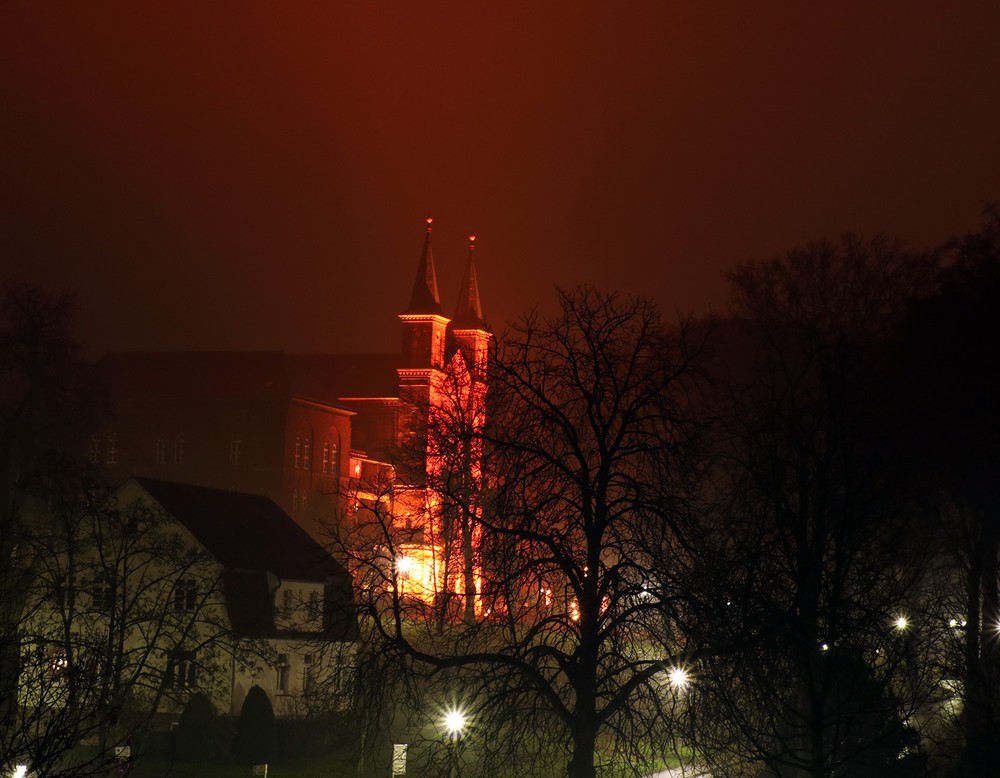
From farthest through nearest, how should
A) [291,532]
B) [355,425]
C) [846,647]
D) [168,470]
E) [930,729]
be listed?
[355,425]
[168,470]
[291,532]
[930,729]
[846,647]

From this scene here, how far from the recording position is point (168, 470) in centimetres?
11756

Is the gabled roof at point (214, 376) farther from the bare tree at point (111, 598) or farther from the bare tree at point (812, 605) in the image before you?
the bare tree at point (812, 605)

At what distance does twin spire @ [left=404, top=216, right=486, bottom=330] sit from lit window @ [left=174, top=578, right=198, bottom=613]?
71.2m

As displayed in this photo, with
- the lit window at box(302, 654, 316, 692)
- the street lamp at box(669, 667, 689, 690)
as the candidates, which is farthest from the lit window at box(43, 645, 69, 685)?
the street lamp at box(669, 667, 689, 690)

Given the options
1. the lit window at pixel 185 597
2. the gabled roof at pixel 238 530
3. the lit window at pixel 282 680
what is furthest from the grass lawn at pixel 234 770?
the gabled roof at pixel 238 530

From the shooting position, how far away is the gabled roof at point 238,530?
53.4m

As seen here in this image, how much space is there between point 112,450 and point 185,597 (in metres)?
71.9

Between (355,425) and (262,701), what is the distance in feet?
289

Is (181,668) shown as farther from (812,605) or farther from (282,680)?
(812,605)

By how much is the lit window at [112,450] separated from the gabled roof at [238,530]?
6000cm

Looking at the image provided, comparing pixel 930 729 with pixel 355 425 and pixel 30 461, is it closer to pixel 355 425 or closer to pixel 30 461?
pixel 30 461

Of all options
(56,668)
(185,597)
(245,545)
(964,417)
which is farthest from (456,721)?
(245,545)

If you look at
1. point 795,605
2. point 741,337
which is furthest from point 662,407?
point 741,337

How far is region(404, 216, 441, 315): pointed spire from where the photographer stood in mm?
123625
